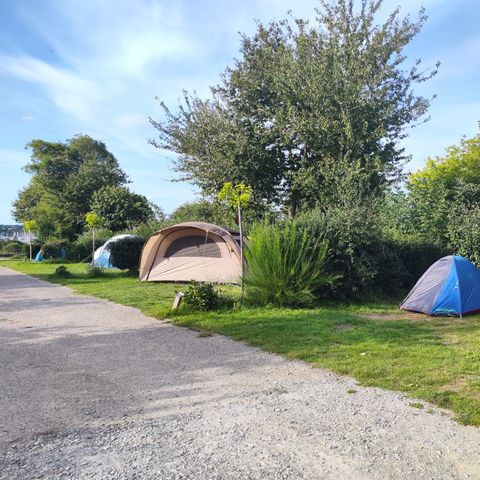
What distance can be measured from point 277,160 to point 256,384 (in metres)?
14.1

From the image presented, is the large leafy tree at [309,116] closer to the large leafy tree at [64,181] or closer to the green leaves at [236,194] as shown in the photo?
the green leaves at [236,194]

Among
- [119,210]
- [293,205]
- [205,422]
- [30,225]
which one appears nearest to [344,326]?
[205,422]

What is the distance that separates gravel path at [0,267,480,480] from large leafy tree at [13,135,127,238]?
99.6ft

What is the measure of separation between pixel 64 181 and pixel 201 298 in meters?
36.8

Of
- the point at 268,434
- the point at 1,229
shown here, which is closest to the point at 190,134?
the point at 268,434

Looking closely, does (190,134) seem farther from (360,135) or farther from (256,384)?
(256,384)

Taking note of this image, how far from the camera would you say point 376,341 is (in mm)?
6391

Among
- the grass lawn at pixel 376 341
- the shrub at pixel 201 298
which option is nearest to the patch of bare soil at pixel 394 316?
the grass lawn at pixel 376 341

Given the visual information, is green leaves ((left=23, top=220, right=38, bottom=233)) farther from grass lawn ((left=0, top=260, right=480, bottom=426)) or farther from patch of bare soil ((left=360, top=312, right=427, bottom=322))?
patch of bare soil ((left=360, top=312, right=427, bottom=322))

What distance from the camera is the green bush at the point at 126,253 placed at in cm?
1731

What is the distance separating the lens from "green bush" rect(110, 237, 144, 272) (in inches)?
682

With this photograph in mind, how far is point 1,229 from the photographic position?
6625 cm

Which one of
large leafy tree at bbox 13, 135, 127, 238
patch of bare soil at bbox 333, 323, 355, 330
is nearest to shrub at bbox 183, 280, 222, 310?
patch of bare soil at bbox 333, 323, 355, 330

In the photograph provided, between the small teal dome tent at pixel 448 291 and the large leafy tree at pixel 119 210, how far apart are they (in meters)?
23.7
